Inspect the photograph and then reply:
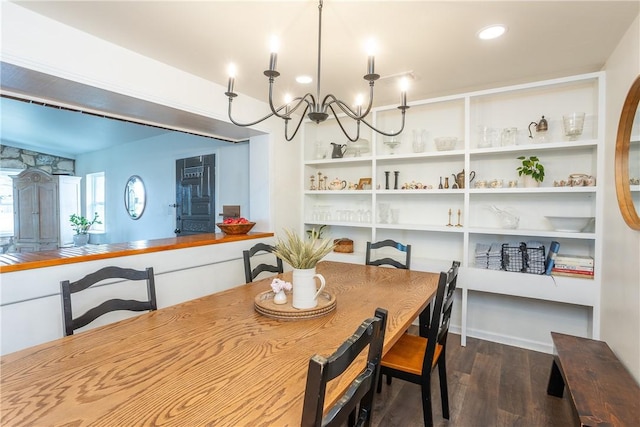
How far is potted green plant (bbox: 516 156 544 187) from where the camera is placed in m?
2.79

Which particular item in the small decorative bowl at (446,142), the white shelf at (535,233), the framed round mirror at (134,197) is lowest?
the white shelf at (535,233)

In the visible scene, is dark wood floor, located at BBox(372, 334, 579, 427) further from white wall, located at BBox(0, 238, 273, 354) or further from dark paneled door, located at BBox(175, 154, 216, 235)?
dark paneled door, located at BBox(175, 154, 216, 235)

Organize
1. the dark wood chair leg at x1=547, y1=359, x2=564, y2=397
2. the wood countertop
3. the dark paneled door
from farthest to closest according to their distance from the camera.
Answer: the dark paneled door < the dark wood chair leg at x1=547, y1=359, x2=564, y2=397 < the wood countertop

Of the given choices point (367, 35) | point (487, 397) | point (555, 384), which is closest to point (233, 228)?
point (367, 35)

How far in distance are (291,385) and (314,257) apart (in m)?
0.69

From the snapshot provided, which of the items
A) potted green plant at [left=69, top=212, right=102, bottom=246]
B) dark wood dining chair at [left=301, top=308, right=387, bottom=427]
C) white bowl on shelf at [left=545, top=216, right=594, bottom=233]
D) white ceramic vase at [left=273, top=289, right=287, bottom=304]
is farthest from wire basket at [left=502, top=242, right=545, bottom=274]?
potted green plant at [left=69, top=212, right=102, bottom=246]

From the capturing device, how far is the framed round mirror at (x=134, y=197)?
572cm

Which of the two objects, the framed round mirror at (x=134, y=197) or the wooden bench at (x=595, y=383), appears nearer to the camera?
the wooden bench at (x=595, y=383)

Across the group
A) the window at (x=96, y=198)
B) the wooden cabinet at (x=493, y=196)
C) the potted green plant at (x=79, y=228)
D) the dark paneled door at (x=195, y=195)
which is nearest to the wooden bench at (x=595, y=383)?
the wooden cabinet at (x=493, y=196)

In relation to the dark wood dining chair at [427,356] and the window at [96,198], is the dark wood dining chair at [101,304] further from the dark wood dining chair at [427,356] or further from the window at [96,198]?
the window at [96,198]

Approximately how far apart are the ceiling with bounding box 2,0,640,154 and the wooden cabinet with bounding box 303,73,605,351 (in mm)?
316

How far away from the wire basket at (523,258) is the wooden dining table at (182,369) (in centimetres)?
168

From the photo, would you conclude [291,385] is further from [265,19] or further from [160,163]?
[160,163]

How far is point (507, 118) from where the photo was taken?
10.1 feet
